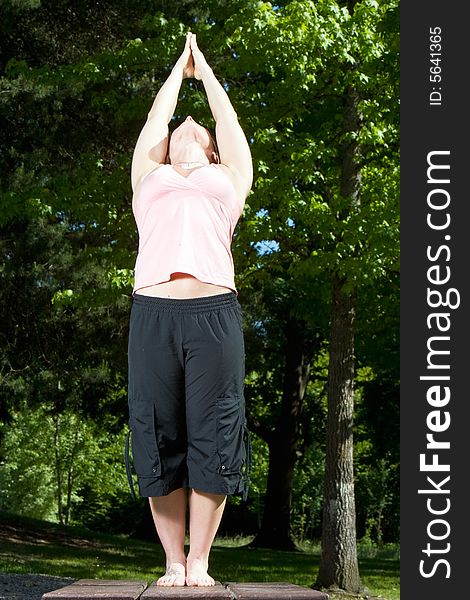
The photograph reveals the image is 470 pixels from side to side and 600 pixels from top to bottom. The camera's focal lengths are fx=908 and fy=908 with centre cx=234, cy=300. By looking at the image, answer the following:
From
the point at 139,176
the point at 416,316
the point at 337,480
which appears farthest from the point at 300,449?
the point at 139,176

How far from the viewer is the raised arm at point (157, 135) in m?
3.83

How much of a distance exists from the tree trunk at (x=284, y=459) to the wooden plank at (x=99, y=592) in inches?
654

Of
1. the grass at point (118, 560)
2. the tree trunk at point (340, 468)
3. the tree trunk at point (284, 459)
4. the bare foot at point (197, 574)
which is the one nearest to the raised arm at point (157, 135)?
the bare foot at point (197, 574)

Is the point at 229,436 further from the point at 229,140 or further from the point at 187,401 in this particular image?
the point at 229,140

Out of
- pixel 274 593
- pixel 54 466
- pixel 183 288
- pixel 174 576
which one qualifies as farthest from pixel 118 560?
pixel 54 466

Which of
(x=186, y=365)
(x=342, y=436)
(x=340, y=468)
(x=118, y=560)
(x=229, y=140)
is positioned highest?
(x=229, y=140)

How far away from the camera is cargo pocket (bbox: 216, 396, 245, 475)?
3424 mm

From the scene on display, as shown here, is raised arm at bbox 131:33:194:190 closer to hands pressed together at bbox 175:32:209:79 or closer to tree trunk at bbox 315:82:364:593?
hands pressed together at bbox 175:32:209:79

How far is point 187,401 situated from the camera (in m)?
3.45

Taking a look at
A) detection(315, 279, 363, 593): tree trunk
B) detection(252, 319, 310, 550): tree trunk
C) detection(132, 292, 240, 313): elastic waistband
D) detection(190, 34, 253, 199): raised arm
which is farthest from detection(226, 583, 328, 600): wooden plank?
detection(252, 319, 310, 550): tree trunk

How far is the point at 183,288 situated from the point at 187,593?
113 cm

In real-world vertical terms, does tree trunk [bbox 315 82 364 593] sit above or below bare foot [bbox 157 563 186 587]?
above

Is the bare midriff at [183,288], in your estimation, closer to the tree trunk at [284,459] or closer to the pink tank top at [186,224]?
the pink tank top at [186,224]

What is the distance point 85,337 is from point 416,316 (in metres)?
8.98
